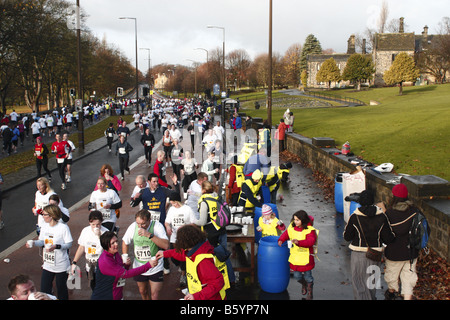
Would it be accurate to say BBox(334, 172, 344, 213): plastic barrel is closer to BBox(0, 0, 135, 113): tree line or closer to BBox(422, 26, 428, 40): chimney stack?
BBox(0, 0, 135, 113): tree line

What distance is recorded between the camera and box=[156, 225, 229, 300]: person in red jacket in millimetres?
4629

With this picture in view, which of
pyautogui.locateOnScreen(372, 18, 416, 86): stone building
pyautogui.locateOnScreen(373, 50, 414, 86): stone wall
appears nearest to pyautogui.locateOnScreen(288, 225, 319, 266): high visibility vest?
pyautogui.locateOnScreen(372, 18, 416, 86): stone building

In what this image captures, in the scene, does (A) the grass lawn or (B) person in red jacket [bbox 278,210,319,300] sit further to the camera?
(A) the grass lawn

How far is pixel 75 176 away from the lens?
18.5 m

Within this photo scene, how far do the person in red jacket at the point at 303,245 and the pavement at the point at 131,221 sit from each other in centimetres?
34

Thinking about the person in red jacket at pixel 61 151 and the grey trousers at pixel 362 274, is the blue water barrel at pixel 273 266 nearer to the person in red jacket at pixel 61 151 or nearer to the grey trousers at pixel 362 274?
the grey trousers at pixel 362 274

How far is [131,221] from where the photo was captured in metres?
11.5

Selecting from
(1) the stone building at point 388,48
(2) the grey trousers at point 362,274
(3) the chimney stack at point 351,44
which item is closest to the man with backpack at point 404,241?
(2) the grey trousers at point 362,274

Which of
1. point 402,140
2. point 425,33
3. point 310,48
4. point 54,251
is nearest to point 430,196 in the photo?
point 54,251

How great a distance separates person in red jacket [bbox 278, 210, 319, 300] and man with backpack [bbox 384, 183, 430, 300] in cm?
115

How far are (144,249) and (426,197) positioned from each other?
589 cm

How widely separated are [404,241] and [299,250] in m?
1.57

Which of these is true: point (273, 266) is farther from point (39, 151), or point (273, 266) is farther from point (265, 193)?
point (39, 151)

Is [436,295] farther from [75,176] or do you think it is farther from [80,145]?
[80,145]
